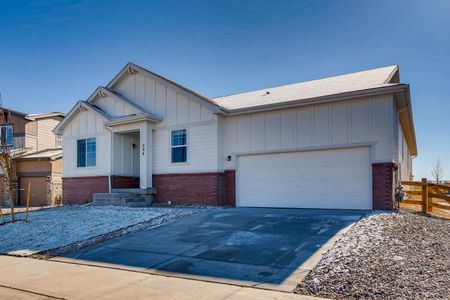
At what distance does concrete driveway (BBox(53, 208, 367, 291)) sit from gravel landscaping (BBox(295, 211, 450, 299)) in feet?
1.48

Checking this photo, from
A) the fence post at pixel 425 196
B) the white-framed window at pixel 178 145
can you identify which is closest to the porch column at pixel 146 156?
the white-framed window at pixel 178 145

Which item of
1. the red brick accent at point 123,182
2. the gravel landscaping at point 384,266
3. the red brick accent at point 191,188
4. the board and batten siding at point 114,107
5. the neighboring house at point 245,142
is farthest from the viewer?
the red brick accent at point 123,182

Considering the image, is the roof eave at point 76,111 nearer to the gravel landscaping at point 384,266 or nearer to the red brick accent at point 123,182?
the red brick accent at point 123,182

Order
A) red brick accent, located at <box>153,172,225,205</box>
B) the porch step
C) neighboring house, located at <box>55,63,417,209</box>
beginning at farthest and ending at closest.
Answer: the porch step
red brick accent, located at <box>153,172,225,205</box>
neighboring house, located at <box>55,63,417,209</box>

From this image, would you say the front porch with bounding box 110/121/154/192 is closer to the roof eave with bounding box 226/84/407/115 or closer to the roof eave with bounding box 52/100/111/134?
the roof eave with bounding box 52/100/111/134

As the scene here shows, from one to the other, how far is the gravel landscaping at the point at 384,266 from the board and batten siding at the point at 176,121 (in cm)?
803

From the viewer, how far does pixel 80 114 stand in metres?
19.5

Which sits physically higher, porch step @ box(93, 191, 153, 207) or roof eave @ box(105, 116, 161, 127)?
roof eave @ box(105, 116, 161, 127)

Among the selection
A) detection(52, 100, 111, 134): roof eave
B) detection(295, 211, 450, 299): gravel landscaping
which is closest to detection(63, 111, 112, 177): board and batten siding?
detection(52, 100, 111, 134): roof eave

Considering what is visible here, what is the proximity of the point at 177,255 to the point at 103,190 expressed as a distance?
1136cm

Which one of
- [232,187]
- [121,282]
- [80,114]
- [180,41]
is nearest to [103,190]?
[80,114]

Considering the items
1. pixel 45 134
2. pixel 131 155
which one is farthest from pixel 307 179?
pixel 45 134

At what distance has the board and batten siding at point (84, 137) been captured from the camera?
18.3m

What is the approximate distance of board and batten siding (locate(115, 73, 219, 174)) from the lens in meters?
15.6
